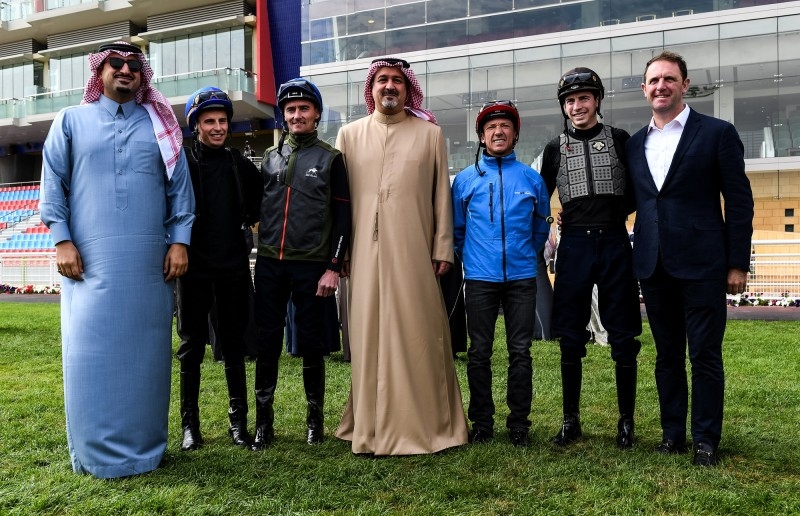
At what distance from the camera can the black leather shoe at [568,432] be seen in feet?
13.8

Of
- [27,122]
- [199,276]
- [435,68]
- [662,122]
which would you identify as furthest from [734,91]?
[27,122]

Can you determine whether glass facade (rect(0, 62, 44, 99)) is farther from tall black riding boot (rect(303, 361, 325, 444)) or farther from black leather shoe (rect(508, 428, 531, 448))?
black leather shoe (rect(508, 428, 531, 448))

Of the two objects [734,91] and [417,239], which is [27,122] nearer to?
[734,91]

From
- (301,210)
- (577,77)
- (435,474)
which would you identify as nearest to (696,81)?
(577,77)

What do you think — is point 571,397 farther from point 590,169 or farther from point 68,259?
point 68,259

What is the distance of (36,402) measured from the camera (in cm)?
545

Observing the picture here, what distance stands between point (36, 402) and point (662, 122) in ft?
16.2

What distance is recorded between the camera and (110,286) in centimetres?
361

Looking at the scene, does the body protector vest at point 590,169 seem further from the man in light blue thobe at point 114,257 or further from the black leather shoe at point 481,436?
the man in light blue thobe at point 114,257

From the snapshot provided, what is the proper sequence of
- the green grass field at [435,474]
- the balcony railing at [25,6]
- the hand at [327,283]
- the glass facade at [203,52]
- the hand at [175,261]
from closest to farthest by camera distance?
the green grass field at [435,474] < the hand at [175,261] < the hand at [327,283] < the glass facade at [203,52] < the balcony railing at [25,6]

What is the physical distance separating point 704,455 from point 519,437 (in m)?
1.01

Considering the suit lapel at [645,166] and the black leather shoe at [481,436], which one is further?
the black leather shoe at [481,436]

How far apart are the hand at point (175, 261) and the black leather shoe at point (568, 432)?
7.87 ft

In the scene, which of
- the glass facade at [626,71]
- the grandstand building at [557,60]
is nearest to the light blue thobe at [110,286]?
the grandstand building at [557,60]
